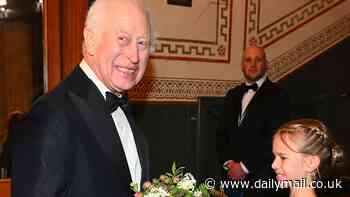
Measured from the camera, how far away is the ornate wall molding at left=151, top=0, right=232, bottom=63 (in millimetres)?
3688

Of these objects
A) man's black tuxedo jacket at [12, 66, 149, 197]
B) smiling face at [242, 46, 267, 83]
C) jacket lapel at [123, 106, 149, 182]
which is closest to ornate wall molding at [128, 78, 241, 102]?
smiling face at [242, 46, 267, 83]

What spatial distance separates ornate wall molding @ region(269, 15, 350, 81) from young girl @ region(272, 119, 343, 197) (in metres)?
2.50

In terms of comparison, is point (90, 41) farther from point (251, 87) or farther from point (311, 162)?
point (251, 87)

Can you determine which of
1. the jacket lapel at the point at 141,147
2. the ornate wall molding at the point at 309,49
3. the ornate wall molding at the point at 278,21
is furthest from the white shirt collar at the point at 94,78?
the ornate wall molding at the point at 309,49

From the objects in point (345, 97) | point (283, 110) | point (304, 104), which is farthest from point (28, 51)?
point (345, 97)

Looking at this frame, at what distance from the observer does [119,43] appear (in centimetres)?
144

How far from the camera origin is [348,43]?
471 centimetres

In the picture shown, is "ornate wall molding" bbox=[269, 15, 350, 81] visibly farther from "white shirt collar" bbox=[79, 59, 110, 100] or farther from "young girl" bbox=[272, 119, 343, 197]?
"white shirt collar" bbox=[79, 59, 110, 100]

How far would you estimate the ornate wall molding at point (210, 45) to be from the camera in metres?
3.69

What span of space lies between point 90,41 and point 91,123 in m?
0.32

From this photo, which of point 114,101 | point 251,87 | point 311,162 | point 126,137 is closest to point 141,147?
point 126,137

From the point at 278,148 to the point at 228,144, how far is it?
5.26ft

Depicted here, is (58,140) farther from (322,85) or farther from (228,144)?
(322,85)

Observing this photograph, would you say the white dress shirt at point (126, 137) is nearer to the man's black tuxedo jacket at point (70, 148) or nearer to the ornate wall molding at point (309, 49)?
the man's black tuxedo jacket at point (70, 148)
